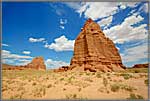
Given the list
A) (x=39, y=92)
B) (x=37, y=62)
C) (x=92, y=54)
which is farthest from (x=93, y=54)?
(x=39, y=92)

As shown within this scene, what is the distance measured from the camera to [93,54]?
23188 millimetres

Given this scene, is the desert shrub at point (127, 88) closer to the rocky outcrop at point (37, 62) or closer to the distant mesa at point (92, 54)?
the rocky outcrop at point (37, 62)

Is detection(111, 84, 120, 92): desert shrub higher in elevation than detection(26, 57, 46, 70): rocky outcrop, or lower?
lower

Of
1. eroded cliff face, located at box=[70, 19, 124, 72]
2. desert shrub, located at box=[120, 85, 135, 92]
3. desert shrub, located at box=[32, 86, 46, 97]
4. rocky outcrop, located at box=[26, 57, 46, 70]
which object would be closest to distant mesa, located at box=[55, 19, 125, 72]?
eroded cliff face, located at box=[70, 19, 124, 72]

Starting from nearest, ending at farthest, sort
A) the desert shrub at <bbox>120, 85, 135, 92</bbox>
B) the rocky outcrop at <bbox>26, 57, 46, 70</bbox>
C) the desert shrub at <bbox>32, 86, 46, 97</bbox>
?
the desert shrub at <bbox>32, 86, 46, 97</bbox>
the desert shrub at <bbox>120, 85, 135, 92</bbox>
the rocky outcrop at <bbox>26, 57, 46, 70</bbox>

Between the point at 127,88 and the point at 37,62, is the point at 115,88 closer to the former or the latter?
the point at 127,88

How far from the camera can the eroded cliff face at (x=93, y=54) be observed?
23.0 meters

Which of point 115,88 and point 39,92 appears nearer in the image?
point 39,92

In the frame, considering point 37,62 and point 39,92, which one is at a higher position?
point 37,62

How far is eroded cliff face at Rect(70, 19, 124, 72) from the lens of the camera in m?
23.0

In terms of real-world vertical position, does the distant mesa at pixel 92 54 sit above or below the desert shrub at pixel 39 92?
above

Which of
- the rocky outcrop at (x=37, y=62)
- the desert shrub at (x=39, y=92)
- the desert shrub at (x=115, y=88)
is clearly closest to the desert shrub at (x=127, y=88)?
the desert shrub at (x=115, y=88)

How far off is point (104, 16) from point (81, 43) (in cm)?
1684

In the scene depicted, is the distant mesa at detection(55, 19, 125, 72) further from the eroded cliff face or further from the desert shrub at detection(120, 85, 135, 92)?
the desert shrub at detection(120, 85, 135, 92)
